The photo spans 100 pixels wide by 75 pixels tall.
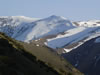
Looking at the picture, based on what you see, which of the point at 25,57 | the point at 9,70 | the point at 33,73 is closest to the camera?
the point at 9,70

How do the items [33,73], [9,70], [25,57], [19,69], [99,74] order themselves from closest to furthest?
[9,70] → [19,69] → [33,73] → [25,57] → [99,74]

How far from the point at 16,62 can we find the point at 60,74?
8.05 metres

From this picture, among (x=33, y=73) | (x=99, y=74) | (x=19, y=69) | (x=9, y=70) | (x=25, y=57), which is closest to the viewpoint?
(x=9, y=70)

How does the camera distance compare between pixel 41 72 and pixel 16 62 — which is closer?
pixel 16 62

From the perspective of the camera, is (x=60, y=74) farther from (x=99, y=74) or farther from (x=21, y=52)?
(x=99, y=74)

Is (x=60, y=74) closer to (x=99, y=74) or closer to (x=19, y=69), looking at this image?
(x=19, y=69)

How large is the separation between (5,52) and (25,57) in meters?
2.96

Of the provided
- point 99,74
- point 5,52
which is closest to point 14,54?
point 5,52

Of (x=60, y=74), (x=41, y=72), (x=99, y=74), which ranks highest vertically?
(x=41, y=72)

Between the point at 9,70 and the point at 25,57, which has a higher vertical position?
the point at 9,70

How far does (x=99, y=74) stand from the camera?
655 ft

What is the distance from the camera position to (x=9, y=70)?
88.7 feet

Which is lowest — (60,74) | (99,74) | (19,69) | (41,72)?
(99,74)

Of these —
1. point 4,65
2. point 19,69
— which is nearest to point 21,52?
point 19,69
